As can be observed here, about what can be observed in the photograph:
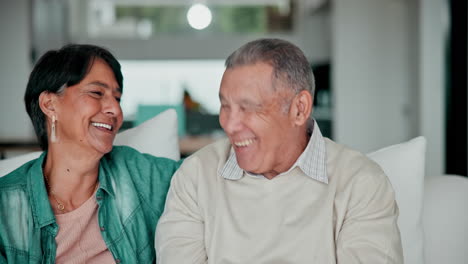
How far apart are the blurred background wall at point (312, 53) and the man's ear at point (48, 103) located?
2.91m

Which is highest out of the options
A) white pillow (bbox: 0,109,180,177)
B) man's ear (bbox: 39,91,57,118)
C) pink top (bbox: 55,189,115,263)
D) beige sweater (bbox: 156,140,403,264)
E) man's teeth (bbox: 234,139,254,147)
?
man's ear (bbox: 39,91,57,118)

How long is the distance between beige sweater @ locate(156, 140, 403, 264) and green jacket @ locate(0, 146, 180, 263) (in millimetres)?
197

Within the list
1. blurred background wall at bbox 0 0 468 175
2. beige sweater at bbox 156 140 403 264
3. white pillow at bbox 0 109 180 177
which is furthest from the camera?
blurred background wall at bbox 0 0 468 175

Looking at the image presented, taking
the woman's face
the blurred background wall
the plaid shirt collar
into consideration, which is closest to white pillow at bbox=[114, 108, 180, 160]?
the woman's face

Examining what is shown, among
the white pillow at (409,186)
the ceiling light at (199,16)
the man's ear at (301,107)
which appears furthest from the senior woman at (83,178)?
the ceiling light at (199,16)

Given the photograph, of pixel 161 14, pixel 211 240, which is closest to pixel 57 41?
pixel 161 14

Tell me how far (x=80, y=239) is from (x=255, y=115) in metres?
0.72

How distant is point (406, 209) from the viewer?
1.66 metres

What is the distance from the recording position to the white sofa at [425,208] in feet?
5.40

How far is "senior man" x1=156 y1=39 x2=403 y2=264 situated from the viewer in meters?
1.44

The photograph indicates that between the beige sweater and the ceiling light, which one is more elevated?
the ceiling light

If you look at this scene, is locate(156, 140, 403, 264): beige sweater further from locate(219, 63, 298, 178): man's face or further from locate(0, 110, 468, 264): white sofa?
locate(0, 110, 468, 264): white sofa

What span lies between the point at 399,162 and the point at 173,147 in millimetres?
839

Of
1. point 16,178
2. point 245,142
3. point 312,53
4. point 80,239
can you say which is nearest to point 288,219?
point 245,142
